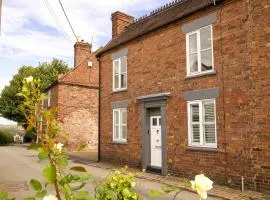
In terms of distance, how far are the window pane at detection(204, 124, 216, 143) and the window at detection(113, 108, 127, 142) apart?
5.89 meters

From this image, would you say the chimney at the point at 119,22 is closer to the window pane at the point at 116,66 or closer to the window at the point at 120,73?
the window pane at the point at 116,66

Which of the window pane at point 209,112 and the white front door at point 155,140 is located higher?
the window pane at point 209,112

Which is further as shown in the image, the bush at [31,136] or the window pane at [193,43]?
the window pane at [193,43]

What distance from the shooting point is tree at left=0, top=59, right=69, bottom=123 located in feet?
152

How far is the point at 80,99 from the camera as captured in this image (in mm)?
30188

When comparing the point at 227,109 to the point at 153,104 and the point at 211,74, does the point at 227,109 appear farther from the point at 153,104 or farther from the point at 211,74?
the point at 153,104

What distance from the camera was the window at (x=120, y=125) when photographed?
18.2 meters

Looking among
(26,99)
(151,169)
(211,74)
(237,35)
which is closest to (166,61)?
(211,74)

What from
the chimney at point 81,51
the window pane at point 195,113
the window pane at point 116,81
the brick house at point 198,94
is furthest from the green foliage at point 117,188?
the chimney at point 81,51

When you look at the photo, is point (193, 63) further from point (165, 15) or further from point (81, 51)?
point (81, 51)

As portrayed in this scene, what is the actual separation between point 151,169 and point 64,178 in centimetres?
1418

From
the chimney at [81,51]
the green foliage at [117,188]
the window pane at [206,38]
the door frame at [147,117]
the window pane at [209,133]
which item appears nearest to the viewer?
the green foliage at [117,188]

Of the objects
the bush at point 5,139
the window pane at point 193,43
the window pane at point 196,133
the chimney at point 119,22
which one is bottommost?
the bush at point 5,139

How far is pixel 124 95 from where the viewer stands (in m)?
18.2
